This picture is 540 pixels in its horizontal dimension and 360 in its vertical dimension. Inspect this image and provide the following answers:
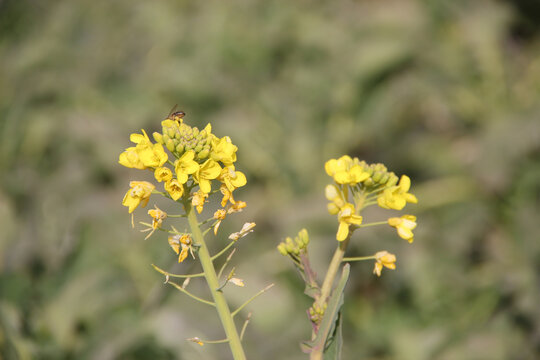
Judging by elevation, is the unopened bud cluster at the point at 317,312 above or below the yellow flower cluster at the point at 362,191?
below

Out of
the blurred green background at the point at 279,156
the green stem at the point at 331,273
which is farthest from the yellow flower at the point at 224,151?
the blurred green background at the point at 279,156

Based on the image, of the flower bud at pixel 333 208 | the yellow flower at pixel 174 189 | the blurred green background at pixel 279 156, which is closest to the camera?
the yellow flower at pixel 174 189

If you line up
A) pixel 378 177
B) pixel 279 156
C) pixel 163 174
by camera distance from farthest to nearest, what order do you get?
pixel 279 156 → pixel 378 177 → pixel 163 174

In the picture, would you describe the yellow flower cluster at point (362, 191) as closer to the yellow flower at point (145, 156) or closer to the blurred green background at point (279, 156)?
the yellow flower at point (145, 156)

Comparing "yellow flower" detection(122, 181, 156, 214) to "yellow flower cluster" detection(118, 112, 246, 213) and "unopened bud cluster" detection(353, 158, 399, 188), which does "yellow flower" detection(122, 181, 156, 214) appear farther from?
"unopened bud cluster" detection(353, 158, 399, 188)

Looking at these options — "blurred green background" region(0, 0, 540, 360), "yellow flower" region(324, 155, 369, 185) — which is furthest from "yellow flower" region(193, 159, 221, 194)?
"blurred green background" region(0, 0, 540, 360)

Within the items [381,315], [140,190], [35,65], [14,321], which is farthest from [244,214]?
[140,190]

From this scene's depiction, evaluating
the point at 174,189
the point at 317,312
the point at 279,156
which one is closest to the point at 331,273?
the point at 317,312

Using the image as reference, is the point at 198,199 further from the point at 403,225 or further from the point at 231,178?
the point at 403,225
